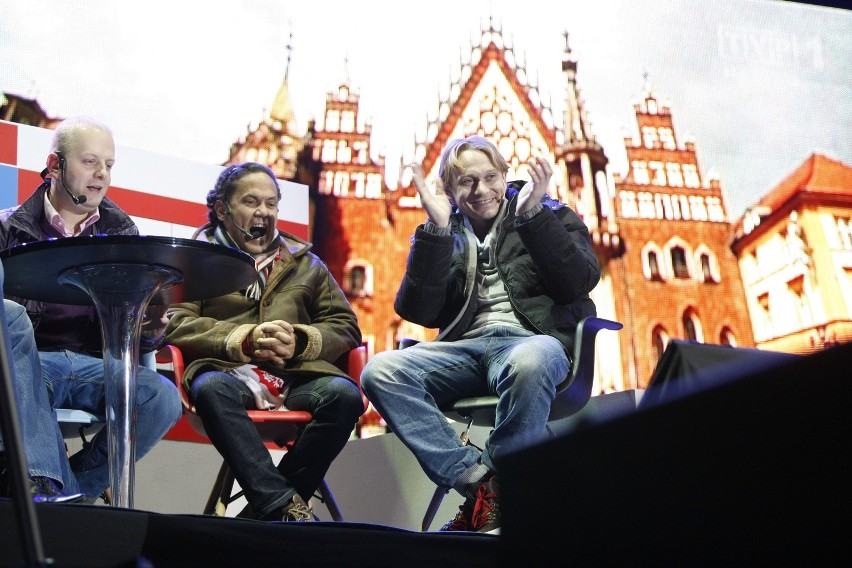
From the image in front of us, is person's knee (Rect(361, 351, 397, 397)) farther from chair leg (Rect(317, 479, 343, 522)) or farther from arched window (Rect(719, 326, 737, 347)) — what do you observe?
arched window (Rect(719, 326, 737, 347))

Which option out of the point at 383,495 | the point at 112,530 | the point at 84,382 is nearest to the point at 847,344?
the point at 112,530

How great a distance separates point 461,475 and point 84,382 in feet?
3.43

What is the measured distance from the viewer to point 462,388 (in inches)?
98.6

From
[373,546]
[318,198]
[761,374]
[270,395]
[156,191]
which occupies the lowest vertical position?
[373,546]

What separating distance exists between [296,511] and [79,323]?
86 cm

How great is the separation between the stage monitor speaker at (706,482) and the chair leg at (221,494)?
198 centimetres

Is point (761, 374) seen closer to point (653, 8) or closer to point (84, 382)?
point (84, 382)

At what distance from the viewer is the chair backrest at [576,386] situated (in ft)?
7.92

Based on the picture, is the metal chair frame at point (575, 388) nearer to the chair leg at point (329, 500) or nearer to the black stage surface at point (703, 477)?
the chair leg at point (329, 500)

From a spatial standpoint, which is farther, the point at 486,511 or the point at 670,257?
the point at 670,257

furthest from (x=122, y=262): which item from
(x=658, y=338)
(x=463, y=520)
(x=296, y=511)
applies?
(x=658, y=338)

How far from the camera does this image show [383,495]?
3.46 meters

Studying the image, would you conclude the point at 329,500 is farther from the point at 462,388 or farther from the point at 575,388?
the point at 575,388

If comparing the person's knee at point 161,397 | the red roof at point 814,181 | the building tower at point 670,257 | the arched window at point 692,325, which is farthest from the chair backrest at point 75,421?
the red roof at point 814,181
